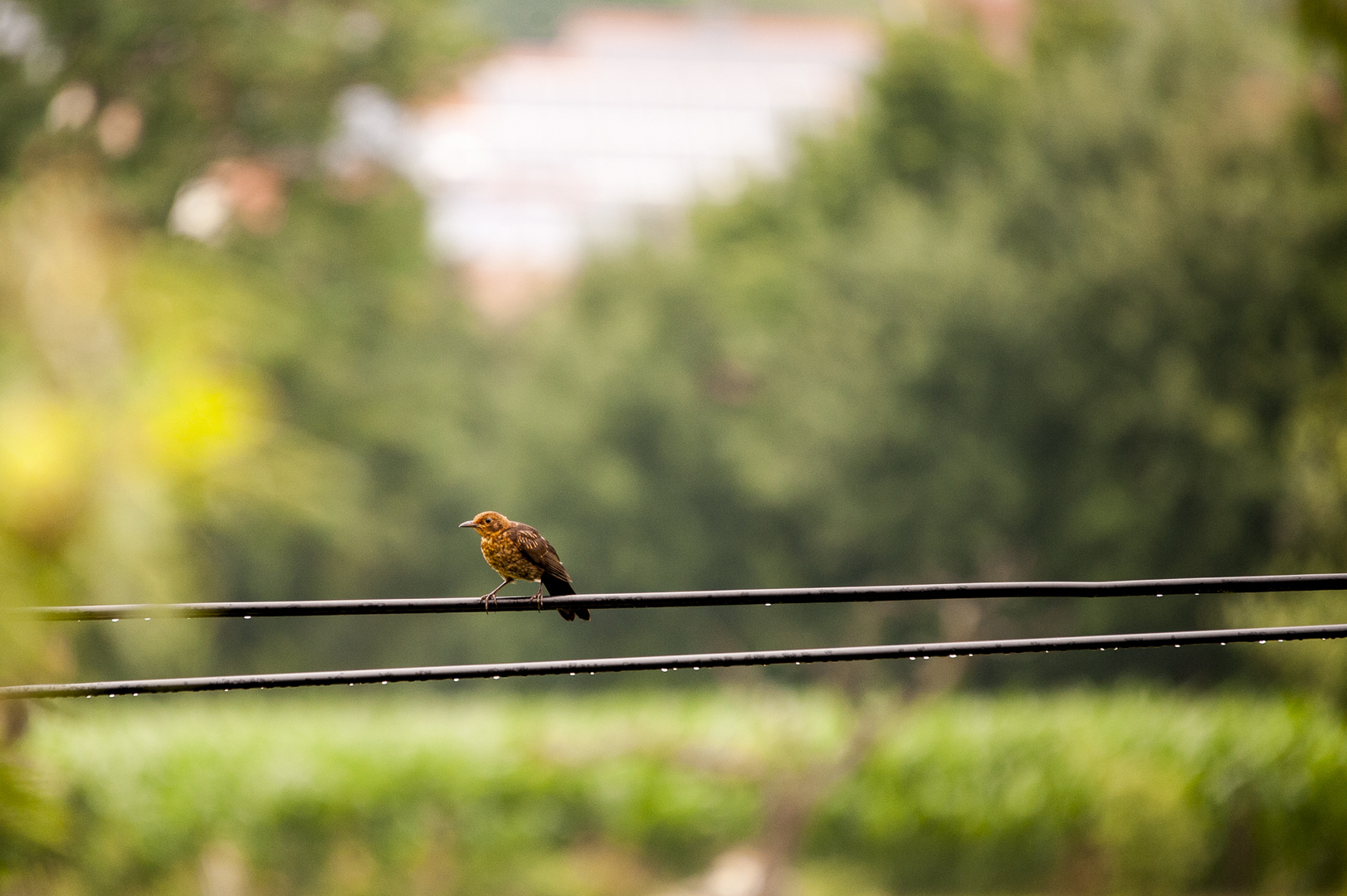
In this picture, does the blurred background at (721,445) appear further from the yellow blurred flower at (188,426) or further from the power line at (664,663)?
the power line at (664,663)

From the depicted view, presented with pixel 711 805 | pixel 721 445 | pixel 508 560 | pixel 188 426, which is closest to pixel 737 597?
pixel 508 560

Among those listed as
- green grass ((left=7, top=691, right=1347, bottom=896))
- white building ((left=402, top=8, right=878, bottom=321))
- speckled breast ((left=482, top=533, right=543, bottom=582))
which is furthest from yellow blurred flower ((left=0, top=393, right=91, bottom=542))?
white building ((left=402, top=8, right=878, bottom=321))

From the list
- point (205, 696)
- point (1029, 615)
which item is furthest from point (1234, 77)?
point (205, 696)

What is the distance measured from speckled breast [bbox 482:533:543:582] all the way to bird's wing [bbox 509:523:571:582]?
2 cm

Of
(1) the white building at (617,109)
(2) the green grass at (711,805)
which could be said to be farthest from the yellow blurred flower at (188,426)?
(1) the white building at (617,109)

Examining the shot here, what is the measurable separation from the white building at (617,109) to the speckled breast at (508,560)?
1630 inches

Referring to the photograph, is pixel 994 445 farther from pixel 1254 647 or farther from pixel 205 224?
pixel 205 224

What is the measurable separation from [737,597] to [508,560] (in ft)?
2.79

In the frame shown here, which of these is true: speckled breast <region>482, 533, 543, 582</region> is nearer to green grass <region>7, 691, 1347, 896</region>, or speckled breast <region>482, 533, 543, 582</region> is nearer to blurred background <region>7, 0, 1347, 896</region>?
blurred background <region>7, 0, 1347, 896</region>

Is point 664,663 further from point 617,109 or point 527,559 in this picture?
point 617,109

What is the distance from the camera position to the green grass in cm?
1033

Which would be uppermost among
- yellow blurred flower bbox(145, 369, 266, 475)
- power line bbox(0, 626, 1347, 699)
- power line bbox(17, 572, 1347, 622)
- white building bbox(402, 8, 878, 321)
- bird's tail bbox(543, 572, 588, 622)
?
white building bbox(402, 8, 878, 321)

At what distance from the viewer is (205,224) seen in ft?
60.4

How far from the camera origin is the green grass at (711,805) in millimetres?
10328
